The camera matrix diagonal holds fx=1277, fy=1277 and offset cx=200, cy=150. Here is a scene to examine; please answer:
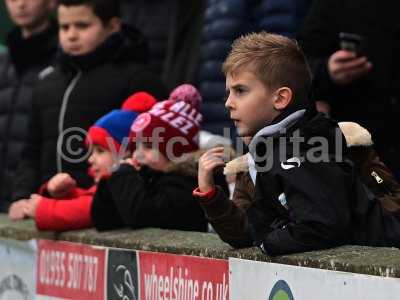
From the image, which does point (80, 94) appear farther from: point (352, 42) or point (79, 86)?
point (352, 42)

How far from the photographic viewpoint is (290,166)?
13.3ft

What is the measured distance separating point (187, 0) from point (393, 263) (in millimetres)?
4852

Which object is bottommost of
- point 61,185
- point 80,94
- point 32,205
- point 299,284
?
point 299,284

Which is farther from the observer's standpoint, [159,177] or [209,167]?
[159,177]

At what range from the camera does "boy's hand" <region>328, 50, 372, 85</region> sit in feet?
17.5

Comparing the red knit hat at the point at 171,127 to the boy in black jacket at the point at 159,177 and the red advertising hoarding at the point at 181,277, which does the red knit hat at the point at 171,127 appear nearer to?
the boy in black jacket at the point at 159,177

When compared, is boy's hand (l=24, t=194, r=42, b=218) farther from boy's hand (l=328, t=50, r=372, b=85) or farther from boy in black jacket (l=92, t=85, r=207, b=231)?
boy's hand (l=328, t=50, r=372, b=85)

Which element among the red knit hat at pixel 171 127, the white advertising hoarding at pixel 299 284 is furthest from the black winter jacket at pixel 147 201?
the white advertising hoarding at pixel 299 284

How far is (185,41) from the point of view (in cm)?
815

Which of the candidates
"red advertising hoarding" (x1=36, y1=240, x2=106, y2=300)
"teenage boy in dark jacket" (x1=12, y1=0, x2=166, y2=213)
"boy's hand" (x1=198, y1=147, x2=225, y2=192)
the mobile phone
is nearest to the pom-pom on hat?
"teenage boy in dark jacket" (x1=12, y1=0, x2=166, y2=213)

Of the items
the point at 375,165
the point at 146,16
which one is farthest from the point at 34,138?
the point at 375,165

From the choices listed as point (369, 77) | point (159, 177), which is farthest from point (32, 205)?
point (369, 77)

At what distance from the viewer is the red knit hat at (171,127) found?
5695mm

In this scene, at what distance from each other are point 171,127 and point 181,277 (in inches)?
49.7
